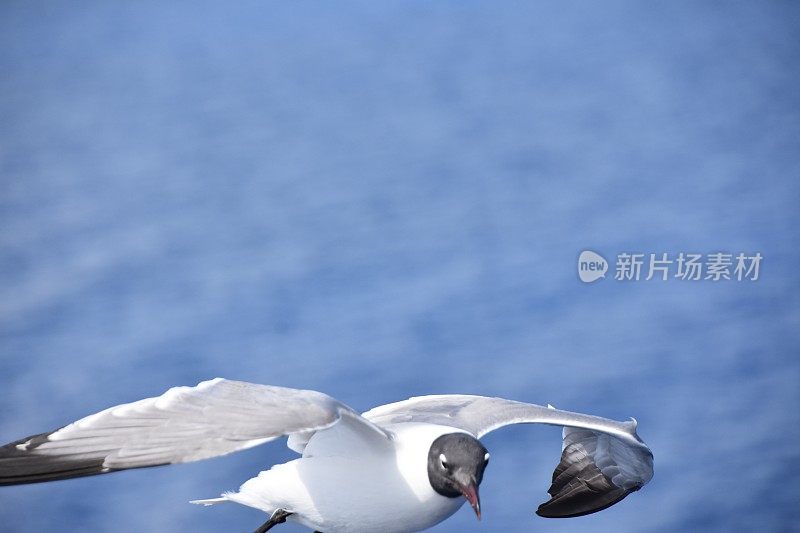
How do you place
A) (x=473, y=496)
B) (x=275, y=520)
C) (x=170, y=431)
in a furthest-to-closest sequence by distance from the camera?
1. (x=275, y=520)
2. (x=473, y=496)
3. (x=170, y=431)

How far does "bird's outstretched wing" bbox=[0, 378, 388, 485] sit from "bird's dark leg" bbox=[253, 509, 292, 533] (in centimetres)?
36

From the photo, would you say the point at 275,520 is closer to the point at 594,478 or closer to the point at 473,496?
the point at 473,496

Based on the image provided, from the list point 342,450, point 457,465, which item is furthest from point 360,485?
point 457,465

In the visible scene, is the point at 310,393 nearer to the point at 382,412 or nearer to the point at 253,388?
the point at 253,388

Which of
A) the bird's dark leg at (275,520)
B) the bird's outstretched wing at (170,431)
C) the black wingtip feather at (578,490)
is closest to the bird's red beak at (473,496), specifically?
the bird's outstretched wing at (170,431)

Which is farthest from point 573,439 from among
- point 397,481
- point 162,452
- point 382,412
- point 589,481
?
point 162,452

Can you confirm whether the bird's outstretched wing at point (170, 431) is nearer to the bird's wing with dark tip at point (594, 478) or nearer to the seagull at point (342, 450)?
the seagull at point (342, 450)

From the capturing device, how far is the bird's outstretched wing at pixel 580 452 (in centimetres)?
227

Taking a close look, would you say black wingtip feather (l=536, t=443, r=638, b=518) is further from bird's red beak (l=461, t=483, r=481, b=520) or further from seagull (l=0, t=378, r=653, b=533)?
bird's red beak (l=461, t=483, r=481, b=520)

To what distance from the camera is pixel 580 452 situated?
2.45m

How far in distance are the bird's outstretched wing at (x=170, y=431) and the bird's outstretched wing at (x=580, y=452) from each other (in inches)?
17.4

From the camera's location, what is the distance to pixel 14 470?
173cm

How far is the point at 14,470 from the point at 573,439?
1162 millimetres

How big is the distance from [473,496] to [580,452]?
1.89ft
